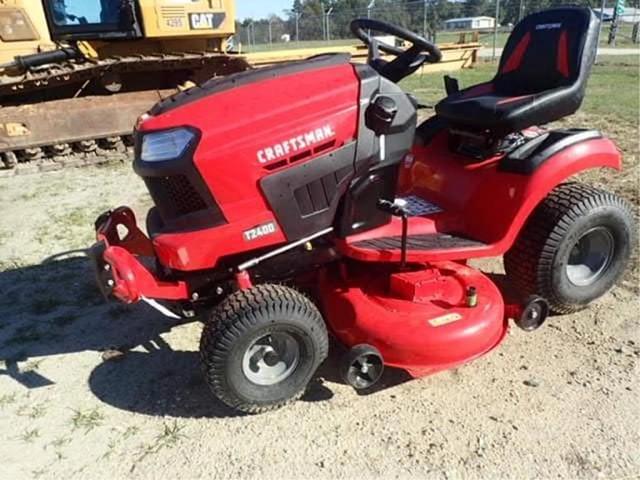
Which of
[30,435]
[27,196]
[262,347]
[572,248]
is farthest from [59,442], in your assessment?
[27,196]

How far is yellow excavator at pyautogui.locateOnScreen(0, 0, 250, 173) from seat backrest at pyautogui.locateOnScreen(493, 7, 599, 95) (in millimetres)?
4803

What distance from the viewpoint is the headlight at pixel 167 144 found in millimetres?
2408

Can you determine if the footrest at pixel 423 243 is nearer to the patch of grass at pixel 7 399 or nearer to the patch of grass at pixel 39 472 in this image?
the patch of grass at pixel 39 472

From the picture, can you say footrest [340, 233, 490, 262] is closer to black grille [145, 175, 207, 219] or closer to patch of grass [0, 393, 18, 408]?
black grille [145, 175, 207, 219]

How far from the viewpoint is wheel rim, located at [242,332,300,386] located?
2.61m

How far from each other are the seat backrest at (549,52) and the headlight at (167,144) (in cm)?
199

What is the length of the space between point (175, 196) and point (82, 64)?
17.0ft

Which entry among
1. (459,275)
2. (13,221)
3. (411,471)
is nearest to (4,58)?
(13,221)

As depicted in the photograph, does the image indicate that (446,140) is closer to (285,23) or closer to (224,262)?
(224,262)

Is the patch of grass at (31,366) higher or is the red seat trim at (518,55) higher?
the red seat trim at (518,55)

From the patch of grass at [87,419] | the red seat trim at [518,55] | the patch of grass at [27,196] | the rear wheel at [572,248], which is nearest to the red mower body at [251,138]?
the patch of grass at [87,419]

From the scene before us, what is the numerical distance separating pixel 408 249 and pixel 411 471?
0.98 m

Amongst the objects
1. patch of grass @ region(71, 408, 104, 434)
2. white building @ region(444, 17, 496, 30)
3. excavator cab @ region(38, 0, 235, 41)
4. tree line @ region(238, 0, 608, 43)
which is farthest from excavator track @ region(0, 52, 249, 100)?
white building @ region(444, 17, 496, 30)

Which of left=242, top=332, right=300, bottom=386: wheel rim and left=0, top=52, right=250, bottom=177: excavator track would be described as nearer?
left=242, top=332, right=300, bottom=386: wheel rim
